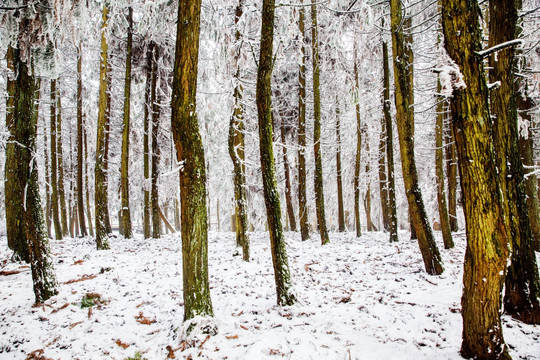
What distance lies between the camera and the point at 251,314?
4.98m

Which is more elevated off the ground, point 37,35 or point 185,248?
point 37,35

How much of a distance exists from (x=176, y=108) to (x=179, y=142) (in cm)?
51

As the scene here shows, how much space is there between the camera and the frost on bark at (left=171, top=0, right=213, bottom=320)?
14.0 feet

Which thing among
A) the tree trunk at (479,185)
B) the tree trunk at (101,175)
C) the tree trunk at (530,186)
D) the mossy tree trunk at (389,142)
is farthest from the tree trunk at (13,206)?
the tree trunk at (530,186)

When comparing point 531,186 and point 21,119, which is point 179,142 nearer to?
point 21,119

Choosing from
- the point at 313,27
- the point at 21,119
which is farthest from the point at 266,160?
the point at 313,27

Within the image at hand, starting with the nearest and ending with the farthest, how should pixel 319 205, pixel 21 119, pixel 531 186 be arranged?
pixel 21 119, pixel 531 186, pixel 319 205

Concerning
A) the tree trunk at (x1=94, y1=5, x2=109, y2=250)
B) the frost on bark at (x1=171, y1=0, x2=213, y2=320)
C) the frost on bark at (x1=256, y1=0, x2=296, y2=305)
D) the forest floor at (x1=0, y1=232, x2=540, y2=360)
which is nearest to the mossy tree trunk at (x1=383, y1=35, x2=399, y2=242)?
the forest floor at (x1=0, y1=232, x2=540, y2=360)

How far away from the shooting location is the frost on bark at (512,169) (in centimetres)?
399

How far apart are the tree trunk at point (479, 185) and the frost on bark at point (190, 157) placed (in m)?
3.42

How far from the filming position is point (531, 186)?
722 cm

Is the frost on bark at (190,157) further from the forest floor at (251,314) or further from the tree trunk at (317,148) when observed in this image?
the tree trunk at (317,148)

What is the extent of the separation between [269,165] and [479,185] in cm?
309

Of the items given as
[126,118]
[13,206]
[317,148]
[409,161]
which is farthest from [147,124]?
[409,161]
